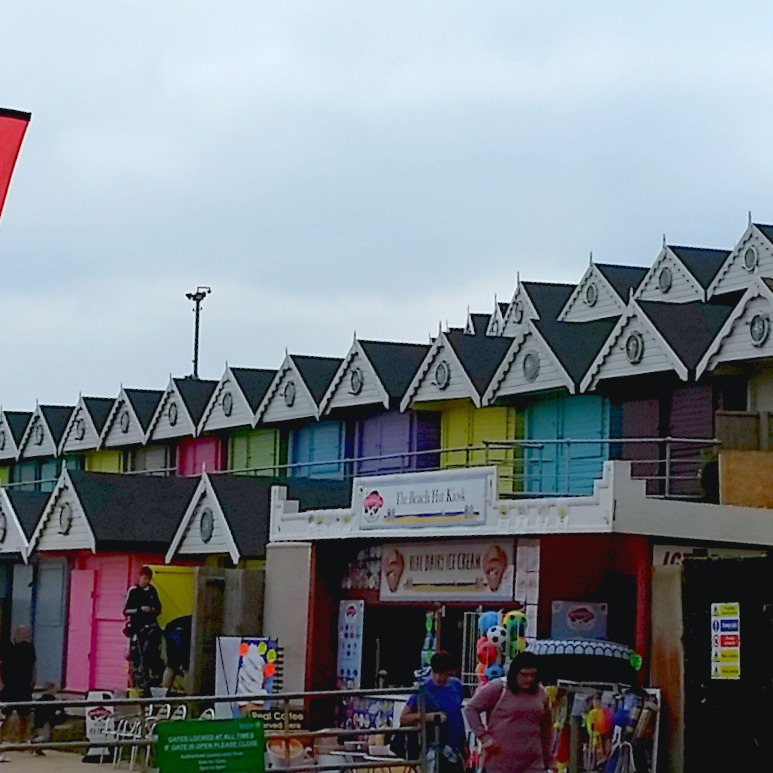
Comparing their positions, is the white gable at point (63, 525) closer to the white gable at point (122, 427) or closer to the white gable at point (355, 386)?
the white gable at point (355, 386)

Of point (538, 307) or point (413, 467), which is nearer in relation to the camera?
point (413, 467)

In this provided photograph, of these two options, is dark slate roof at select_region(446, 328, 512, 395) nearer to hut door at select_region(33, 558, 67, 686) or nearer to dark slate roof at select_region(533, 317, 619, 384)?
dark slate roof at select_region(533, 317, 619, 384)

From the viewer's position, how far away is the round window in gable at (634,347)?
26422mm

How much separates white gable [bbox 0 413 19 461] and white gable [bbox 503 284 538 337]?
15161 millimetres

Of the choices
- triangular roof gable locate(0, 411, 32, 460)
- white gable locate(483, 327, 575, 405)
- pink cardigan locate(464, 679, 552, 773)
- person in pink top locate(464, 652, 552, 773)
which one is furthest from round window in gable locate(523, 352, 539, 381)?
triangular roof gable locate(0, 411, 32, 460)

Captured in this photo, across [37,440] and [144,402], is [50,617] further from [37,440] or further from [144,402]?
[37,440]

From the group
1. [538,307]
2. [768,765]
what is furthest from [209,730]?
[538,307]

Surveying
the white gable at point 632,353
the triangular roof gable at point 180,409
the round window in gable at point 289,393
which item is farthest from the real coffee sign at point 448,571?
the triangular roof gable at point 180,409

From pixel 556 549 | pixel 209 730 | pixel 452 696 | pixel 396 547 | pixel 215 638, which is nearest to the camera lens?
pixel 209 730

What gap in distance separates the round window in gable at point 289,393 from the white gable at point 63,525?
14.5 ft

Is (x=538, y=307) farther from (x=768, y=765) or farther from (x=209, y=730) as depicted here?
(x=209, y=730)

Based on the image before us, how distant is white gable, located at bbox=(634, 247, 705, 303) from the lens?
3303 cm

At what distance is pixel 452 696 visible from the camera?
47.9ft

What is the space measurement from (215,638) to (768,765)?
11.9 meters
